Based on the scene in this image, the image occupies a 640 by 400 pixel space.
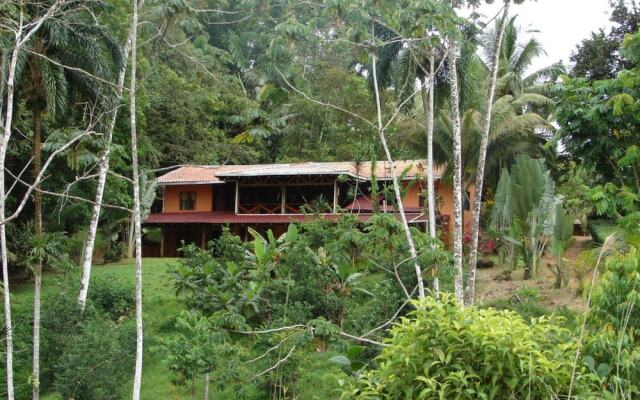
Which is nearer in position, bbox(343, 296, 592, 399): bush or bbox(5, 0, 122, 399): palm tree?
bbox(343, 296, 592, 399): bush

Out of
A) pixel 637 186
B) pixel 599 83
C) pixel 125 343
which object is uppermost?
pixel 599 83

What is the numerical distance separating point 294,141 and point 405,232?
2169cm

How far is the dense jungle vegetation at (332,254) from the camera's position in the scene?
3.78 meters

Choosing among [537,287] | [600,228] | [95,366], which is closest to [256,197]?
[600,228]

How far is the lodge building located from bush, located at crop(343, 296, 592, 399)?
1713 cm

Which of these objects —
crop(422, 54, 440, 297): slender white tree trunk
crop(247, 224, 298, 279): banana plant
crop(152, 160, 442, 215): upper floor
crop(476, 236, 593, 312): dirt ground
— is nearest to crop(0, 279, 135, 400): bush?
crop(247, 224, 298, 279): banana plant

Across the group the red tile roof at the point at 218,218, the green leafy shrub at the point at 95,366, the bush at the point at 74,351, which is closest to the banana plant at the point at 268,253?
the bush at the point at 74,351

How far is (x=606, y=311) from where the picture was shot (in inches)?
165

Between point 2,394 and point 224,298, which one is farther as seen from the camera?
point 224,298

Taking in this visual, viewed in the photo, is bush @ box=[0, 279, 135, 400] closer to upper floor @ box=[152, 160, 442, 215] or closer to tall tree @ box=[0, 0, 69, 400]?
Answer: tall tree @ box=[0, 0, 69, 400]

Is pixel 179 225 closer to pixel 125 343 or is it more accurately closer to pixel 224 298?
pixel 224 298

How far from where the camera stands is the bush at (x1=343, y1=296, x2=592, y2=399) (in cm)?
351

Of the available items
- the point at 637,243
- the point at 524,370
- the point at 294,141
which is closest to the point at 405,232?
the point at 637,243

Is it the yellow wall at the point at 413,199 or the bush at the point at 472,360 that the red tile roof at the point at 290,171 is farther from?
the bush at the point at 472,360
